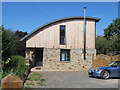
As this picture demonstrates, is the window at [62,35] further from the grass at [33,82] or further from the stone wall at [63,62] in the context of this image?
the grass at [33,82]

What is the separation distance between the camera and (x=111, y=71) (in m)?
11.9

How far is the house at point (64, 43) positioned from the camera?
65.2 ft

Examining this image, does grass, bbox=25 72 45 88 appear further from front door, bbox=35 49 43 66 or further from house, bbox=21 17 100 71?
front door, bbox=35 49 43 66

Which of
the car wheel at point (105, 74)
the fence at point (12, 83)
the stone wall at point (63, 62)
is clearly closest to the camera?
the fence at point (12, 83)

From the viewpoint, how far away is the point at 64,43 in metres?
20.2

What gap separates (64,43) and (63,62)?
2247 mm

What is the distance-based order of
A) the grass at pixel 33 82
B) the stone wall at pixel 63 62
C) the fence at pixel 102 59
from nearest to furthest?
the grass at pixel 33 82, the fence at pixel 102 59, the stone wall at pixel 63 62

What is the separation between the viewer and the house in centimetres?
1988

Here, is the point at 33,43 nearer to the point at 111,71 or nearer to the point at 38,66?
the point at 38,66

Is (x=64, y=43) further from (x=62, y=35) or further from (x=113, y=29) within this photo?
(x=113, y=29)

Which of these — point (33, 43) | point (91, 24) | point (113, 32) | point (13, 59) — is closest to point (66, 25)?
point (91, 24)

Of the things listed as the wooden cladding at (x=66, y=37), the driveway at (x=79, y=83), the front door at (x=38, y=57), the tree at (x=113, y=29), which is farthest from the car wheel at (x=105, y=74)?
the front door at (x=38, y=57)

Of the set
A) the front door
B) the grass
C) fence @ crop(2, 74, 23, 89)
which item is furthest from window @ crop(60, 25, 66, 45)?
fence @ crop(2, 74, 23, 89)

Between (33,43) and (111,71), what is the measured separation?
10779 millimetres
